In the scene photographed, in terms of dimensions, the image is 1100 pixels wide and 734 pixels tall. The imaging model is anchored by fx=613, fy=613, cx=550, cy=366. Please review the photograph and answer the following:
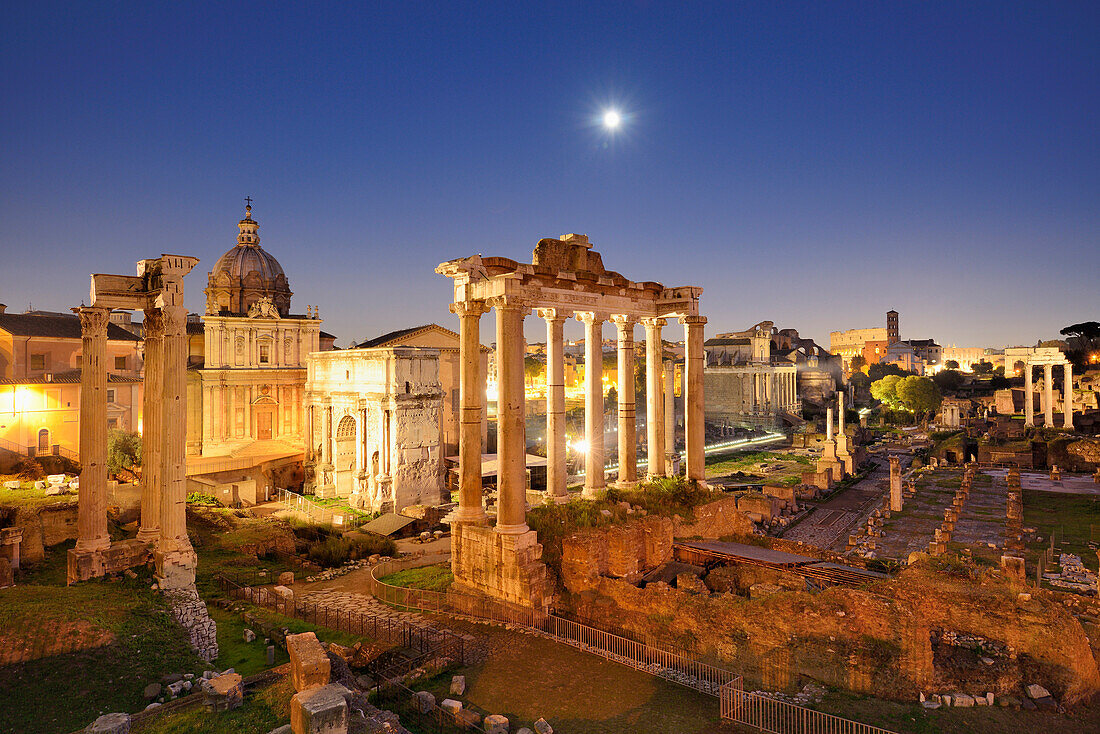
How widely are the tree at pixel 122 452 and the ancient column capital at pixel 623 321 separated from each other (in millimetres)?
27600

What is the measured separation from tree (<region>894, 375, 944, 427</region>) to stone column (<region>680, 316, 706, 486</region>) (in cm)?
6892

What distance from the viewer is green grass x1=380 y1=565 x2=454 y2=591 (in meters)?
16.9

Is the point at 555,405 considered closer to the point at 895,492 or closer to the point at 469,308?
the point at 469,308

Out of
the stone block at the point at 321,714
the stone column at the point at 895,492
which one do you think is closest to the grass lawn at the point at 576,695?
the stone block at the point at 321,714

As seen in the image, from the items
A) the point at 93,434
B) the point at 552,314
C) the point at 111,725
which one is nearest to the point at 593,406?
the point at 552,314

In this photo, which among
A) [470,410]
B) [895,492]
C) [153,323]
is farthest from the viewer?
[895,492]

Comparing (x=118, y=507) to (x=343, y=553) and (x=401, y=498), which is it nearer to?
(x=343, y=553)

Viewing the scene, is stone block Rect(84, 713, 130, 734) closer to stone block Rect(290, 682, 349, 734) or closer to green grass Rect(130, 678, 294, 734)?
green grass Rect(130, 678, 294, 734)

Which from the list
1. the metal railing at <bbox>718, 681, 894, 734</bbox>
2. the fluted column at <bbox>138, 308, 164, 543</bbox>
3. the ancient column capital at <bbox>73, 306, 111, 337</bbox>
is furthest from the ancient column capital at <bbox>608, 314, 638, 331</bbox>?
the ancient column capital at <bbox>73, 306, 111, 337</bbox>

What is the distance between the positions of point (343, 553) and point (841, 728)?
17791 millimetres

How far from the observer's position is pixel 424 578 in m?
18.3

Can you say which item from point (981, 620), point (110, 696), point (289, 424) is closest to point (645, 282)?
point (981, 620)

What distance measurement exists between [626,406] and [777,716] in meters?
9.72

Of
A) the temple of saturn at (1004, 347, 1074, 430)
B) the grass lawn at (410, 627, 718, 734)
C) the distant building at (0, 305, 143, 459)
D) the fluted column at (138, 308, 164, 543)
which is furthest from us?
the temple of saturn at (1004, 347, 1074, 430)
